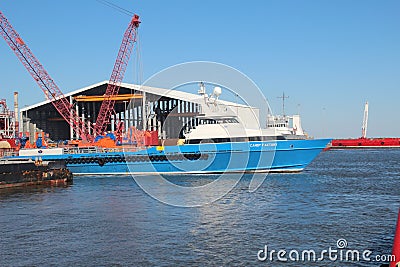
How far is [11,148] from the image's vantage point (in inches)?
2037

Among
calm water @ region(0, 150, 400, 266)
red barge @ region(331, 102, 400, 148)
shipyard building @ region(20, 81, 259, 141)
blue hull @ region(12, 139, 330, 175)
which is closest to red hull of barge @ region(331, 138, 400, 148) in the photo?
red barge @ region(331, 102, 400, 148)

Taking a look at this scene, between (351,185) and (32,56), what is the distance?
1674 inches

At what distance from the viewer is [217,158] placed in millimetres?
40469

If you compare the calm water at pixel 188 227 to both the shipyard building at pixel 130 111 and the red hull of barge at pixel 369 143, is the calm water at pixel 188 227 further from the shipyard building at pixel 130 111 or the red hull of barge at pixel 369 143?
the red hull of barge at pixel 369 143

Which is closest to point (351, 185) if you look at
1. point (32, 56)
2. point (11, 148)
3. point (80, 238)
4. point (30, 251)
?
point (80, 238)

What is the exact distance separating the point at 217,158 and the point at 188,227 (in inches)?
872

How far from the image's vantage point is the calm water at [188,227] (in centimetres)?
1451

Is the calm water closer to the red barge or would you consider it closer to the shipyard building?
the shipyard building

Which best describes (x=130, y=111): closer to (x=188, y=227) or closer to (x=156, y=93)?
(x=156, y=93)

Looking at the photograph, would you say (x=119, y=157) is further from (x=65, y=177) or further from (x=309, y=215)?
(x=309, y=215)
